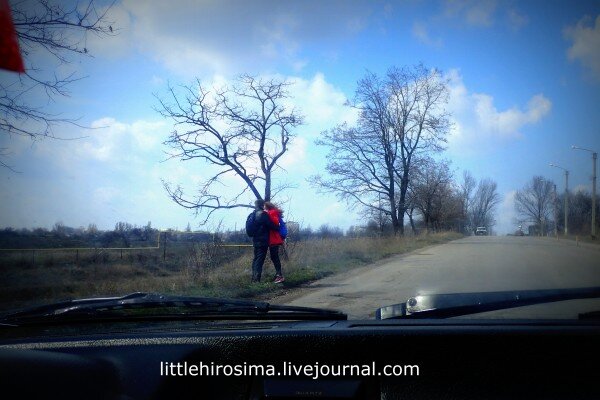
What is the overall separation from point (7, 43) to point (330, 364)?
189 inches

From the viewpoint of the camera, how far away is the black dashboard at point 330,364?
2.33m

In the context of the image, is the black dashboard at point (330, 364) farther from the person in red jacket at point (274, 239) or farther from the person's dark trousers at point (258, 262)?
the person in red jacket at point (274, 239)

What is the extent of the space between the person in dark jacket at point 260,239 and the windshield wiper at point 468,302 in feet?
27.8

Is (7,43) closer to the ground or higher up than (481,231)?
higher up

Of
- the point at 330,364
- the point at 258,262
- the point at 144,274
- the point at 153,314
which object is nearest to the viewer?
the point at 330,364

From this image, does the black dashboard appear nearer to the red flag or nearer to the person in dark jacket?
the red flag

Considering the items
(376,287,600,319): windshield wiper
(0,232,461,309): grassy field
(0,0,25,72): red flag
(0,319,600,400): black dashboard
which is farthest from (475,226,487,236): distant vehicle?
(0,319,600,400): black dashboard

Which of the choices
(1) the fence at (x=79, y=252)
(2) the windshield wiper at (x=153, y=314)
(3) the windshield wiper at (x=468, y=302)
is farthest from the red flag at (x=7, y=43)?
(3) the windshield wiper at (x=468, y=302)

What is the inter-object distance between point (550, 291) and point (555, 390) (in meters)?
2.05

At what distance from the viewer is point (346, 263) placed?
57.3ft

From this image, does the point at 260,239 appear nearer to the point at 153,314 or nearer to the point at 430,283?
the point at 430,283

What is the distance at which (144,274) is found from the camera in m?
11.9

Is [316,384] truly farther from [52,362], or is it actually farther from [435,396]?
[52,362]

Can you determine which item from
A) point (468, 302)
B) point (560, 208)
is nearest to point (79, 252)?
point (468, 302)
